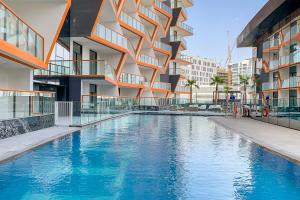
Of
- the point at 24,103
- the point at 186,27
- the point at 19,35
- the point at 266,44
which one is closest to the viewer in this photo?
the point at 19,35

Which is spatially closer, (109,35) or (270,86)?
(270,86)

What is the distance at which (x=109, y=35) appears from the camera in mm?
34500

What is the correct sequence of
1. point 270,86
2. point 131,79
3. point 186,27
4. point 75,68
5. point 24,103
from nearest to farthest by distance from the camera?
point 24,103
point 270,86
point 75,68
point 131,79
point 186,27

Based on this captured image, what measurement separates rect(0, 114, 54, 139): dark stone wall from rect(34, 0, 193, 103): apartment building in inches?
329

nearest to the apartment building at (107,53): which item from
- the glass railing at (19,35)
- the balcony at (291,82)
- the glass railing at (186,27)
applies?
the glass railing at (186,27)

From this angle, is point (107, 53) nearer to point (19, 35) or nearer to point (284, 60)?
point (284, 60)

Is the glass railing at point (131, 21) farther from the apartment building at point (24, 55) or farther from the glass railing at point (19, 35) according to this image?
the glass railing at point (19, 35)

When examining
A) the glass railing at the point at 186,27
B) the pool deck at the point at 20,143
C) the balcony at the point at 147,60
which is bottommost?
the pool deck at the point at 20,143

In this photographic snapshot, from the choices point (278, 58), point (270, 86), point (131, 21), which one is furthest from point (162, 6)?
point (278, 58)

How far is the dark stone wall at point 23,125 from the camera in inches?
609

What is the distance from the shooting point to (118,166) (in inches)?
417

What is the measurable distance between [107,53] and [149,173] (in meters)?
31.4

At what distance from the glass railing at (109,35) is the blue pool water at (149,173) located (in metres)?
19.2

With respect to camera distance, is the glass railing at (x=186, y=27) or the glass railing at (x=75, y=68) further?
the glass railing at (x=186, y=27)
